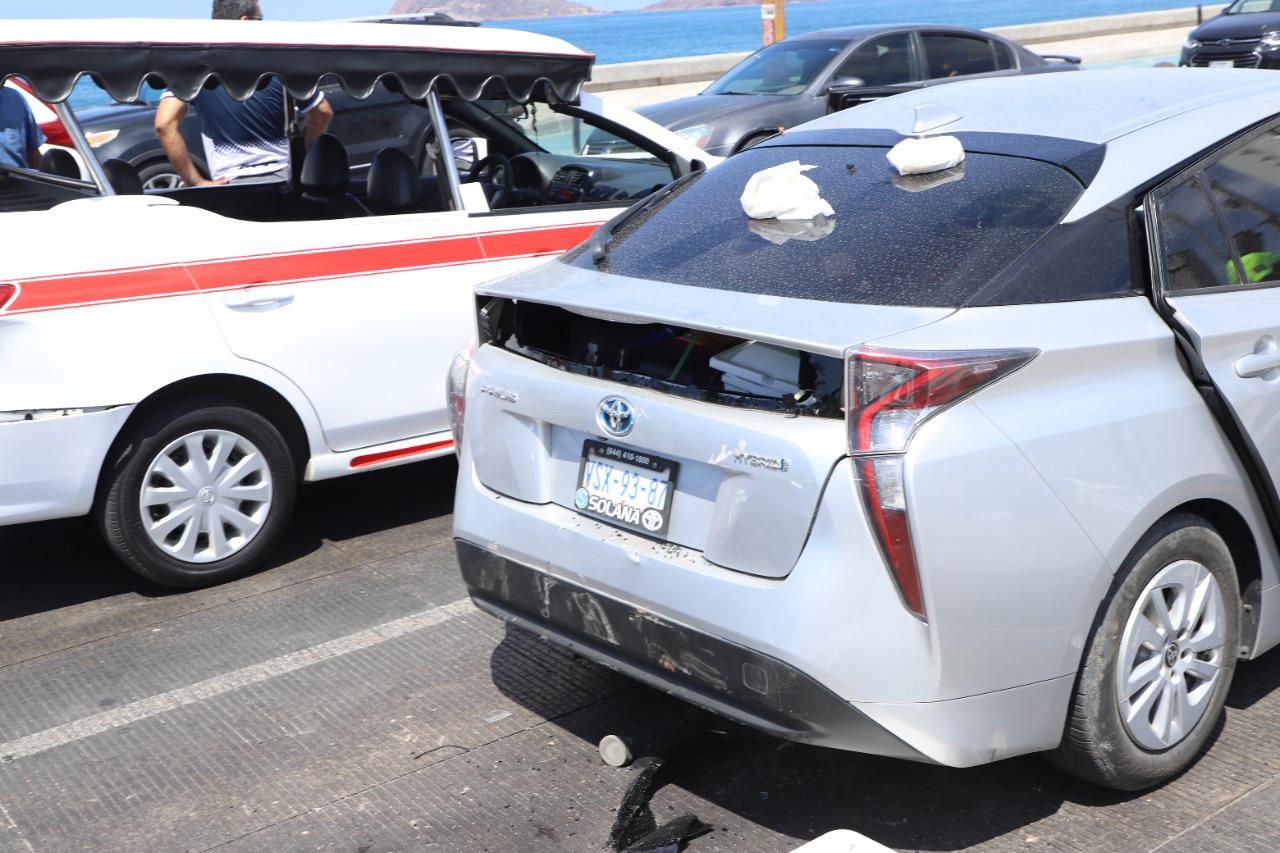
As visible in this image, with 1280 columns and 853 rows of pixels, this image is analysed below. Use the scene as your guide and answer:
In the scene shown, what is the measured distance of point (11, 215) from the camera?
15.1 ft

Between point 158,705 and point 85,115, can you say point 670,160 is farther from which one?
point 85,115

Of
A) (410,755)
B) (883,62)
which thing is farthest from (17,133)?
(883,62)

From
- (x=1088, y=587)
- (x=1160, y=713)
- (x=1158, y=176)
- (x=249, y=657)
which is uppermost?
(x=1158, y=176)

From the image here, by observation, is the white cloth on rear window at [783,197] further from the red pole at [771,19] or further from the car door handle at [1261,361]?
the red pole at [771,19]

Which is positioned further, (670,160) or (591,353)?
(670,160)

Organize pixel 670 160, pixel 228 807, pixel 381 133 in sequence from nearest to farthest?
pixel 228 807 < pixel 670 160 < pixel 381 133

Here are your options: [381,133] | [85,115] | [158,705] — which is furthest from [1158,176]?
[85,115]

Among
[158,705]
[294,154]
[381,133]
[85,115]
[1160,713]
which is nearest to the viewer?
[1160,713]

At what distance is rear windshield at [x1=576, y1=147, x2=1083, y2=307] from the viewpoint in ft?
10.3

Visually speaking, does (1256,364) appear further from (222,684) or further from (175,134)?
(175,134)

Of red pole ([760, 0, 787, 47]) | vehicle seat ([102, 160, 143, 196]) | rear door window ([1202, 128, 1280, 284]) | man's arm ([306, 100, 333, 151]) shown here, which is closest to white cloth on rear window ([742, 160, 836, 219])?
rear door window ([1202, 128, 1280, 284])

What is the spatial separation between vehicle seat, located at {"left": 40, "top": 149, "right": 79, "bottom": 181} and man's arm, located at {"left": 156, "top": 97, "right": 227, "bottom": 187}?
1.65 feet

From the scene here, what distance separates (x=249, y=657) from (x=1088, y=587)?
104 inches

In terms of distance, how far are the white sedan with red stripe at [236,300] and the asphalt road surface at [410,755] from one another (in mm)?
456
